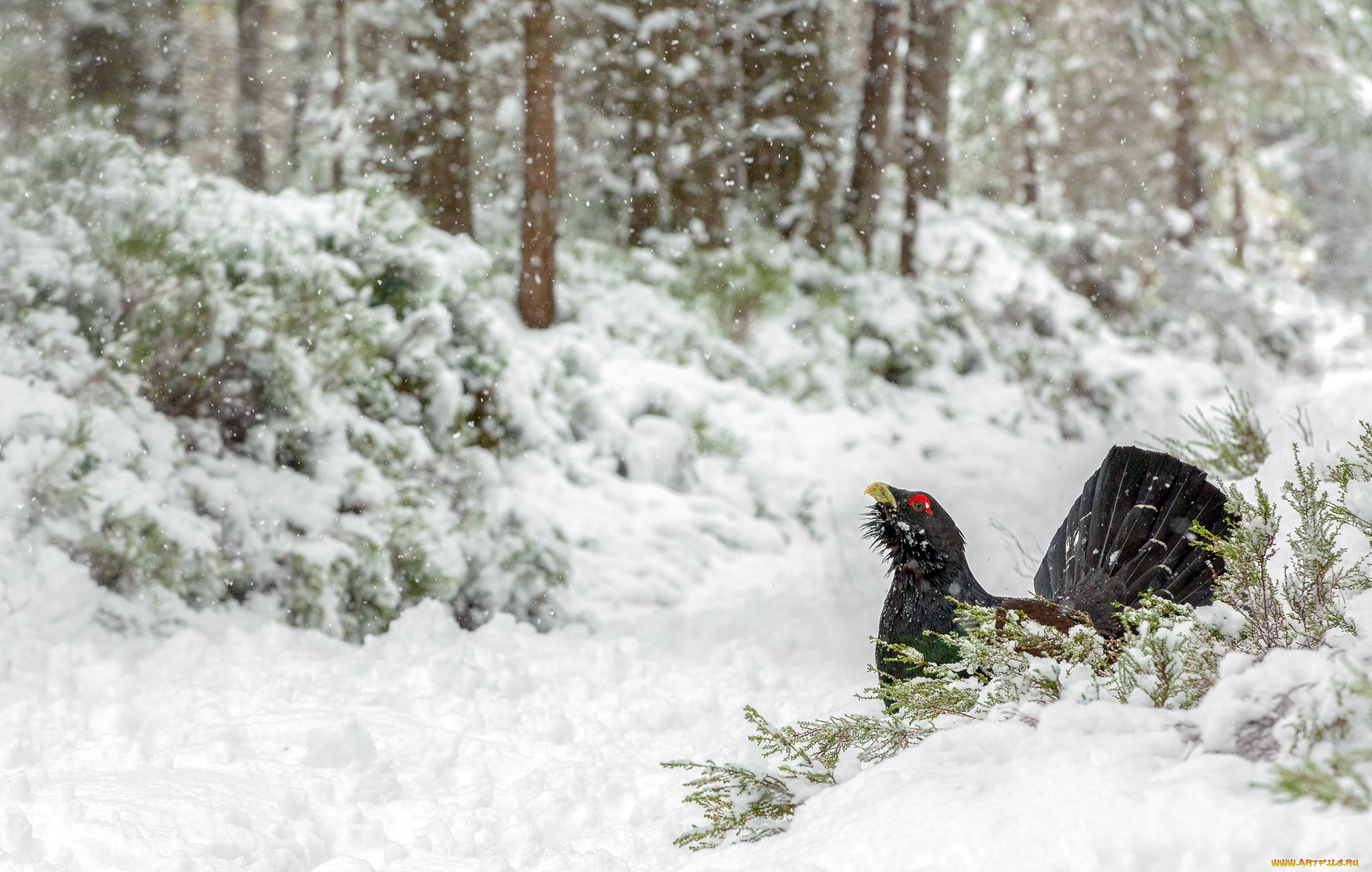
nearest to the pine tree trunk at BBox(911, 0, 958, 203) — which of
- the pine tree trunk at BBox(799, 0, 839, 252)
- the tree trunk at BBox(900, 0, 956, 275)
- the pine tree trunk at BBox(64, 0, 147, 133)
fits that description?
the tree trunk at BBox(900, 0, 956, 275)

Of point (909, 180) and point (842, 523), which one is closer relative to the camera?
point (842, 523)

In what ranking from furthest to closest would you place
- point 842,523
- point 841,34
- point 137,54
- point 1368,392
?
point 841,34 → point 137,54 → point 842,523 → point 1368,392

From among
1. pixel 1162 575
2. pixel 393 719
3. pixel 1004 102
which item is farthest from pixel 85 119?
pixel 1004 102

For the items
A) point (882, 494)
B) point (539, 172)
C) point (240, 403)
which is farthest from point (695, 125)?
point (882, 494)

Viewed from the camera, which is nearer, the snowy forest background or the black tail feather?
the snowy forest background

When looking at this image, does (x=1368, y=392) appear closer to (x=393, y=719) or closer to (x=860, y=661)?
(x=860, y=661)

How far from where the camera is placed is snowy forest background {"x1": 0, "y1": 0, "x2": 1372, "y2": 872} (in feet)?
9.57

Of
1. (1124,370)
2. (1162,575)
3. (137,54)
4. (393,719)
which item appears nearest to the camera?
(1162,575)

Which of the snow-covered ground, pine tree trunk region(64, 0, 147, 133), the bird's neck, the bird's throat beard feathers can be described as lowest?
the snow-covered ground

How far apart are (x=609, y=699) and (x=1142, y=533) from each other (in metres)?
2.41

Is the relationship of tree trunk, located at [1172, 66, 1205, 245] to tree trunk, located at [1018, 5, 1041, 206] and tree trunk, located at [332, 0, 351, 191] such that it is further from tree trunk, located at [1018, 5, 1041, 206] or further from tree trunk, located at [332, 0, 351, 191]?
tree trunk, located at [332, 0, 351, 191]

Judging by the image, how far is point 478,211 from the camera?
11867 mm

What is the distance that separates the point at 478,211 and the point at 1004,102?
12579 millimetres

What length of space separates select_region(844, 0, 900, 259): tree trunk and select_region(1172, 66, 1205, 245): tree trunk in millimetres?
9008
